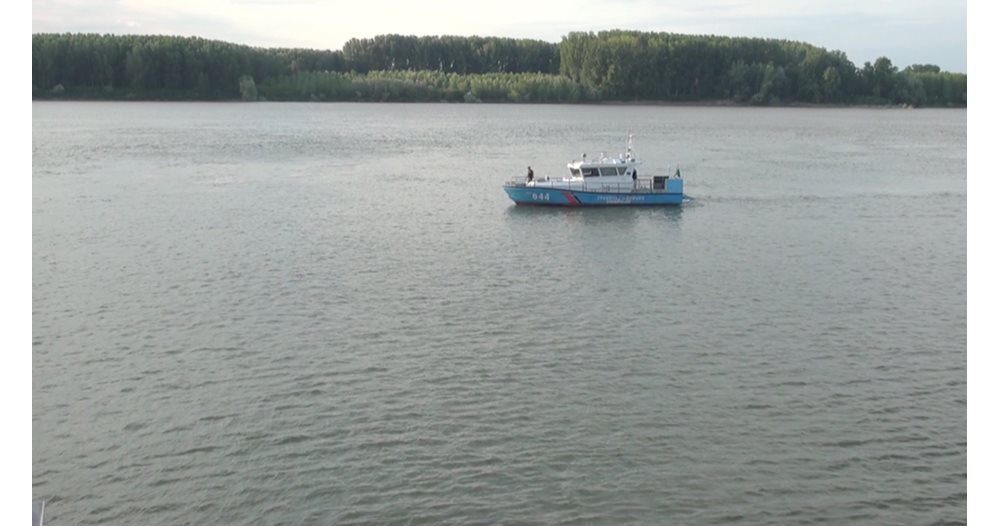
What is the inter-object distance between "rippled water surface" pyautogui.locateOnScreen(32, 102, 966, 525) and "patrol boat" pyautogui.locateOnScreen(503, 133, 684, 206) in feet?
3.05

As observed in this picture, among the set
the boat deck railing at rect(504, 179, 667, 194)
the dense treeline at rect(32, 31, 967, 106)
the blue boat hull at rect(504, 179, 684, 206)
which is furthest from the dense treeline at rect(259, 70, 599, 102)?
the blue boat hull at rect(504, 179, 684, 206)

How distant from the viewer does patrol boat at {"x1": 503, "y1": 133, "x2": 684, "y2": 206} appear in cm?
5216

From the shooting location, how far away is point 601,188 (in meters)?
52.8

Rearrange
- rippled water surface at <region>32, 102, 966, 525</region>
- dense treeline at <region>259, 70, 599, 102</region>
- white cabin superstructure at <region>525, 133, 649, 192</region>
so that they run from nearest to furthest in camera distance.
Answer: rippled water surface at <region>32, 102, 966, 525</region>
white cabin superstructure at <region>525, 133, 649, 192</region>
dense treeline at <region>259, 70, 599, 102</region>

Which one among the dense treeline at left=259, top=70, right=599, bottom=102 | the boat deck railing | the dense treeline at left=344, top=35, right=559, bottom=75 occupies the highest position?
the dense treeline at left=344, top=35, right=559, bottom=75

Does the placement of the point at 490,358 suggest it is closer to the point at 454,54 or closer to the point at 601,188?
the point at 601,188

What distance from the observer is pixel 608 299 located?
32562 mm

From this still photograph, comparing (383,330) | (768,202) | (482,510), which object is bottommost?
(482,510)

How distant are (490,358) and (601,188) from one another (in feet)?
93.0

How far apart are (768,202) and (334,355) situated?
36.0m

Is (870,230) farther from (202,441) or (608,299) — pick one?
(202,441)

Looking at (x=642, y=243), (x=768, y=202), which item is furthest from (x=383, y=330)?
(x=768, y=202)

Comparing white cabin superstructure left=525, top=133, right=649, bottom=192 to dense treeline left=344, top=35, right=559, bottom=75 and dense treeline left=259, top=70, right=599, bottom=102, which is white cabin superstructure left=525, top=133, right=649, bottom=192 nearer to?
dense treeline left=259, top=70, right=599, bottom=102

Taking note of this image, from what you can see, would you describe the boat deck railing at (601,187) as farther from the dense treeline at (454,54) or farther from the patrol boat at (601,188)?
the dense treeline at (454,54)
